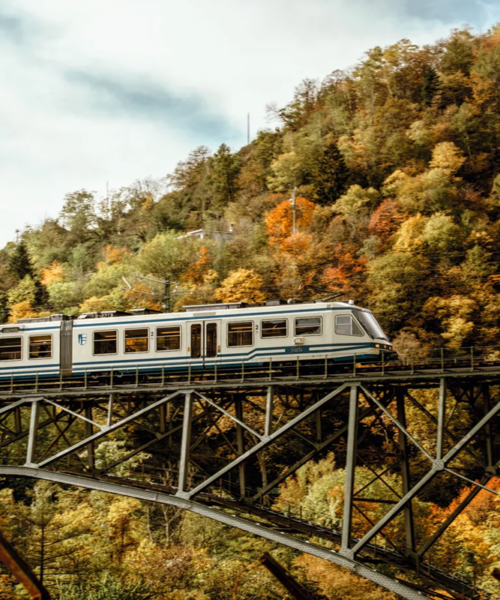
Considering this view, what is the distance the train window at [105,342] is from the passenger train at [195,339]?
0.04 metres

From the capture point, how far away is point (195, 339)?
78.8 ft

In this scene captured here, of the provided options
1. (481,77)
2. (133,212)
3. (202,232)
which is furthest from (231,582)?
(133,212)

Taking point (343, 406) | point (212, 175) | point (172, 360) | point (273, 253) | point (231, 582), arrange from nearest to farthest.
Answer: point (172, 360) → point (231, 582) → point (343, 406) → point (273, 253) → point (212, 175)

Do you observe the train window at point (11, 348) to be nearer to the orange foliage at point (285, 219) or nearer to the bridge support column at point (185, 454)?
the bridge support column at point (185, 454)

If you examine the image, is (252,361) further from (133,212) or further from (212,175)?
(133,212)

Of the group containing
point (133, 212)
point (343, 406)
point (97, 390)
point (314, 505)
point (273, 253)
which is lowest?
point (314, 505)

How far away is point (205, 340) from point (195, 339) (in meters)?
0.38

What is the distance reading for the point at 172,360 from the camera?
24.2m

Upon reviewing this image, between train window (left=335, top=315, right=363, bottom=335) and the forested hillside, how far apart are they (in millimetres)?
13684

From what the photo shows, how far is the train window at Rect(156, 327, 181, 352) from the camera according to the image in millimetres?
24266

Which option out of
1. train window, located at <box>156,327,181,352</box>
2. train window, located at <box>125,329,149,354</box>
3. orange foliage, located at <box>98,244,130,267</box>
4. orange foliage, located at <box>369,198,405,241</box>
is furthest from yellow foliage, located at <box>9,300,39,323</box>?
train window, located at <box>156,327,181,352</box>

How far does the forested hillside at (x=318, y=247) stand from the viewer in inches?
1452

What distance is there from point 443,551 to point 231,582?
11510mm

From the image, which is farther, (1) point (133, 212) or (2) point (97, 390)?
(1) point (133, 212)
